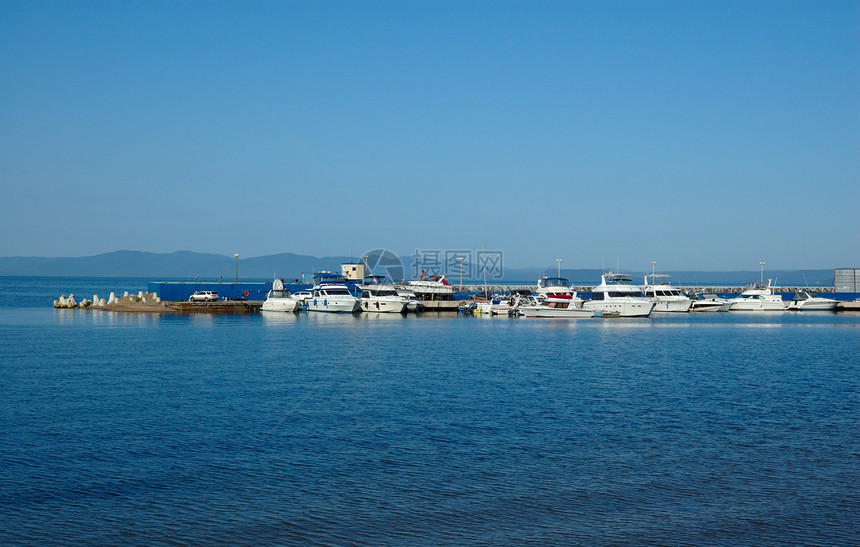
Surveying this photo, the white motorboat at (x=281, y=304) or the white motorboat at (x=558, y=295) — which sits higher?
the white motorboat at (x=558, y=295)

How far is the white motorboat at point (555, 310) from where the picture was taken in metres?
69.1

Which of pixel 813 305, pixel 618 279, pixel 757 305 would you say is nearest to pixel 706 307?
pixel 757 305

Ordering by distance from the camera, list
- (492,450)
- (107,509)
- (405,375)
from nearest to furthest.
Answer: (107,509) → (492,450) → (405,375)

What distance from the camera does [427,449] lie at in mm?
A: 17797

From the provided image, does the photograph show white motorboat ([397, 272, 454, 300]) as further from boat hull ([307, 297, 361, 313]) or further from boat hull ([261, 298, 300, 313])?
boat hull ([261, 298, 300, 313])

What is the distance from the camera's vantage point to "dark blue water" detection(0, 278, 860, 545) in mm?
12789

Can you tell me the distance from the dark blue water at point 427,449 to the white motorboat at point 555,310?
3102cm

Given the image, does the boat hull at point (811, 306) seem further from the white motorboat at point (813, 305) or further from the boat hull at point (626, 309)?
the boat hull at point (626, 309)

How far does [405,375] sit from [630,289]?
145 ft

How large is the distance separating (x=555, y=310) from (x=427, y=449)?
5301 cm

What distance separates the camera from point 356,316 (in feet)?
232

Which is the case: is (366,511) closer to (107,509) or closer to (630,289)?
(107,509)

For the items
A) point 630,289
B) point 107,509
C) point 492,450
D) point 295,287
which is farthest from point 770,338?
point 295,287

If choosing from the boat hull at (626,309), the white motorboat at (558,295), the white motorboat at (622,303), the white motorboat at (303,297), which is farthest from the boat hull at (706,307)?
the white motorboat at (303,297)
